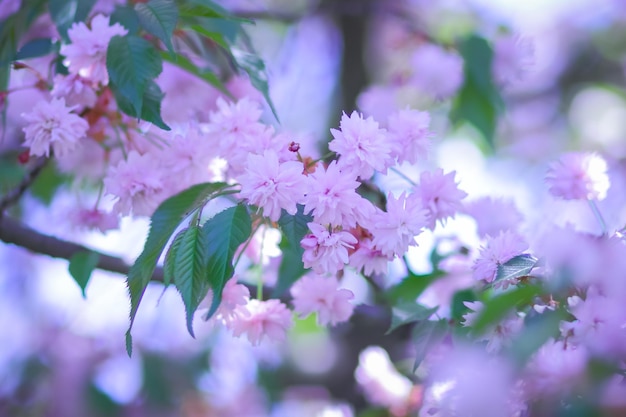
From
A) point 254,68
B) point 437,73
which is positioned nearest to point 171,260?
point 254,68

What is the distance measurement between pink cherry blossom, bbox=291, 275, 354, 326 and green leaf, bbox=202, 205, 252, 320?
267 mm

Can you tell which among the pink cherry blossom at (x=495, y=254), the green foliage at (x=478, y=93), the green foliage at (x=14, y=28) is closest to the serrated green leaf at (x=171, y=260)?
the pink cherry blossom at (x=495, y=254)

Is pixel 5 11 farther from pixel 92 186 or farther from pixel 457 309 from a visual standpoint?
pixel 457 309

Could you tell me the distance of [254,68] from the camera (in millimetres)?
1193

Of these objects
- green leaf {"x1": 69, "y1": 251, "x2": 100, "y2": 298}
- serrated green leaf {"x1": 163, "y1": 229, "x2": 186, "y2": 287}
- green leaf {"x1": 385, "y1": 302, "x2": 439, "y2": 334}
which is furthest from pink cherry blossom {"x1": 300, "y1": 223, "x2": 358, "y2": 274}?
green leaf {"x1": 69, "y1": 251, "x2": 100, "y2": 298}

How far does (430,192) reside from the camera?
1.10 m

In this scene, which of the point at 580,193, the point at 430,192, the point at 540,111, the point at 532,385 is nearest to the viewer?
the point at 532,385

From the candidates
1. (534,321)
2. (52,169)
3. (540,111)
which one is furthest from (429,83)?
(540,111)

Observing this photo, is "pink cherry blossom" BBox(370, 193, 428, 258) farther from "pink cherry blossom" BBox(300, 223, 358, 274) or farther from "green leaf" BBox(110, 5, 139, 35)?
"green leaf" BBox(110, 5, 139, 35)

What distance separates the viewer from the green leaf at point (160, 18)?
111 centimetres

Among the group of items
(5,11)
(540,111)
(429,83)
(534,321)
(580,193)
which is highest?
(534,321)

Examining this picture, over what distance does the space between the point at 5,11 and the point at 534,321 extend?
3.64 feet

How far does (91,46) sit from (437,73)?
96 centimetres

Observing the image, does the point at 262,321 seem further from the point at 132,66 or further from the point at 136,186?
the point at 132,66
